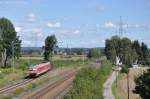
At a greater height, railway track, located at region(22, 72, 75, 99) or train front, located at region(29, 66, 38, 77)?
train front, located at region(29, 66, 38, 77)

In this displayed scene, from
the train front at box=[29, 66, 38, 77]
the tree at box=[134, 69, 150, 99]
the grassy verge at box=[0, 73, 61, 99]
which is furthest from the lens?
the train front at box=[29, 66, 38, 77]

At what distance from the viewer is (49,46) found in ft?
518

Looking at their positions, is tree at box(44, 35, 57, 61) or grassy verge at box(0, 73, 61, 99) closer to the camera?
grassy verge at box(0, 73, 61, 99)

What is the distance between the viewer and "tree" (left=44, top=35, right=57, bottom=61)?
519 feet

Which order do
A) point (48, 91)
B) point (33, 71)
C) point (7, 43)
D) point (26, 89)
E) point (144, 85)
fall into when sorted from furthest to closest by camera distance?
point (7, 43)
point (33, 71)
point (26, 89)
point (48, 91)
point (144, 85)

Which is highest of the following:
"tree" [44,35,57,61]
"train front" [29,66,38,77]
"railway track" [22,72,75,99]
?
"tree" [44,35,57,61]

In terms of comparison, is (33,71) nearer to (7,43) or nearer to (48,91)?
(48,91)

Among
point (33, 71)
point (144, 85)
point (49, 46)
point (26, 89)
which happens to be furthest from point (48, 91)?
point (49, 46)

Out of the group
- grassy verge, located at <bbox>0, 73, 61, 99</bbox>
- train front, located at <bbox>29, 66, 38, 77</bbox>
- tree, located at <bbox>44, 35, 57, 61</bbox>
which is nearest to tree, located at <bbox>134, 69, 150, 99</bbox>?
grassy verge, located at <bbox>0, 73, 61, 99</bbox>

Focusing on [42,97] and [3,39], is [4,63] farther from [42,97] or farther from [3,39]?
[42,97]

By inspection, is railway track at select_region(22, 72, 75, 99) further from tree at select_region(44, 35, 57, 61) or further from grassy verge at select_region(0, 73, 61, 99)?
tree at select_region(44, 35, 57, 61)

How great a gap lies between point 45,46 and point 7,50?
3115cm

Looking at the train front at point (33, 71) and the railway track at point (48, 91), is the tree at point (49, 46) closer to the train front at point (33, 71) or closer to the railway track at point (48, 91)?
the railway track at point (48, 91)

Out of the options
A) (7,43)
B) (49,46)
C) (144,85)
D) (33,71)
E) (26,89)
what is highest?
(7,43)
